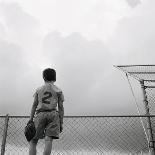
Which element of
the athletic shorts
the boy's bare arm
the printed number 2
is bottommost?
the athletic shorts

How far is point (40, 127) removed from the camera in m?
4.10

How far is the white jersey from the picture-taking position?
4.16 m

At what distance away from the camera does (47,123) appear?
4148 mm

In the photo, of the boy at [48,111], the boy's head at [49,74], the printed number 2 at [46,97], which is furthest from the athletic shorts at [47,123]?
the boy's head at [49,74]

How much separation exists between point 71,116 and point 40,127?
5.75 feet

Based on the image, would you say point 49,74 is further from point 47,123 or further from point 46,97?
point 47,123

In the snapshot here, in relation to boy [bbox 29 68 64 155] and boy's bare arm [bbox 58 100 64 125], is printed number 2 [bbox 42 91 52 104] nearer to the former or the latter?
boy [bbox 29 68 64 155]

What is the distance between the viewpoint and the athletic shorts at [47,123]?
4.07m

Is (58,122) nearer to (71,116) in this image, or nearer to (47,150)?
(47,150)

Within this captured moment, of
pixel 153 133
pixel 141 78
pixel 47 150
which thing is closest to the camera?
pixel 47 150

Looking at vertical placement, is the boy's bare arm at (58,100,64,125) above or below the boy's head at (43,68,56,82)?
below

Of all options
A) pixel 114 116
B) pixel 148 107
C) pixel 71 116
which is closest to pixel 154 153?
pixel 148 107

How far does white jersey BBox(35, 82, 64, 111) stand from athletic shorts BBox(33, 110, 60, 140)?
88 millimetres

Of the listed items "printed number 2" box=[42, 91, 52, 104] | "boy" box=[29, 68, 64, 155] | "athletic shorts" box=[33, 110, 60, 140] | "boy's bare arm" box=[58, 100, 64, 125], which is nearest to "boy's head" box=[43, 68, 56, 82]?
"boy" box=[29, 68, 64, 155]
